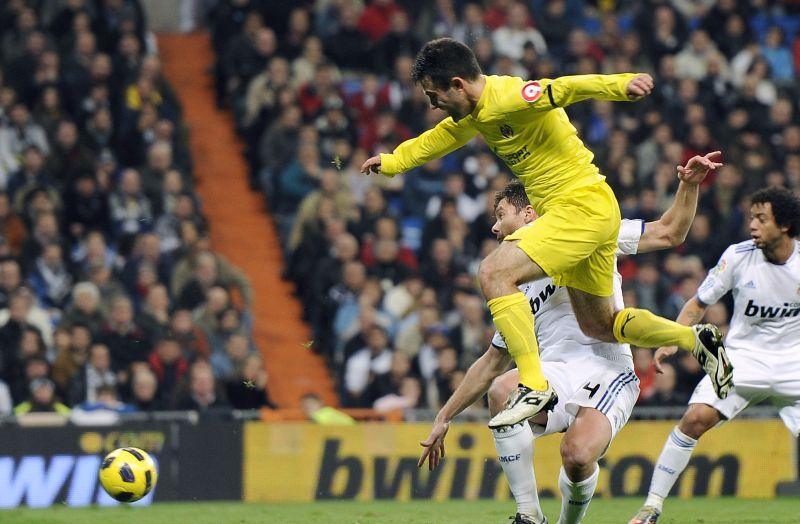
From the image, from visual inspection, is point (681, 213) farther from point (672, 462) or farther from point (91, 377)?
point (91, 377)

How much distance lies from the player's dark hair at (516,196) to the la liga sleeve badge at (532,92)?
3.53 feet

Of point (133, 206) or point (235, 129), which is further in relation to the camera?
point (235, 129)

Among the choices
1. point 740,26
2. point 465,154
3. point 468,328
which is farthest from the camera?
point 740,26

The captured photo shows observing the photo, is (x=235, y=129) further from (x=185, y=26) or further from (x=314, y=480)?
(x=314, y=480)

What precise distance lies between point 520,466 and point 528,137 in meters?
1.88

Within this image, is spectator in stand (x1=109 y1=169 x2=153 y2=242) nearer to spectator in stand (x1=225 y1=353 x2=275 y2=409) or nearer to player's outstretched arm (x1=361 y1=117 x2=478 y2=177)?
spectator in stand (x1=225 y1=353 x2=275 y2=409)

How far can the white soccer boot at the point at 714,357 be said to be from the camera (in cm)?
823

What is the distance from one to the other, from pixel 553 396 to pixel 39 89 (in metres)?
9.38

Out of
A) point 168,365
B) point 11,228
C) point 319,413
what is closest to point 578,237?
point 319,413

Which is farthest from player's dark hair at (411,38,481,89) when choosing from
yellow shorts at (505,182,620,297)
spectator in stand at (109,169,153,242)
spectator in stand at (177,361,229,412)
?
spectator in stand at (109,169,153,242)

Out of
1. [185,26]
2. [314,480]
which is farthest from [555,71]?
[314,480]

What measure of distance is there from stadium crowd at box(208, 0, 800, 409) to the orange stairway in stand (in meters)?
0.29

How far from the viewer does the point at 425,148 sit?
848cm

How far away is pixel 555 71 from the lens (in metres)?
18.2
